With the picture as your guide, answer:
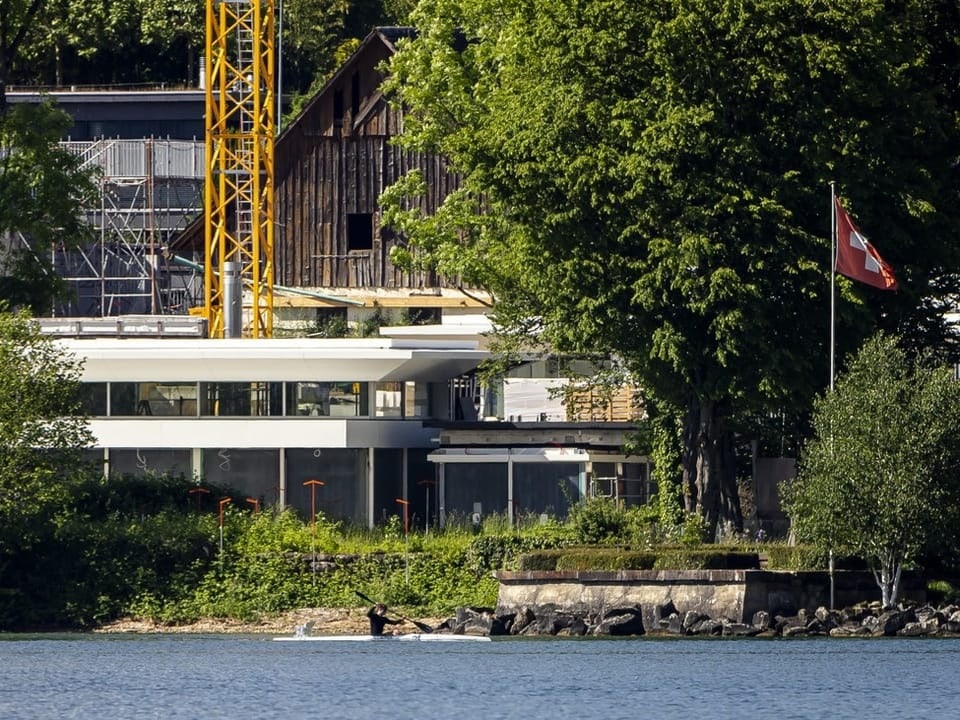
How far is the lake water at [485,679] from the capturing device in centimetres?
4584

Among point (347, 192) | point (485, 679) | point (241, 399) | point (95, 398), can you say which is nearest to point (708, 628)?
point (485, 679)

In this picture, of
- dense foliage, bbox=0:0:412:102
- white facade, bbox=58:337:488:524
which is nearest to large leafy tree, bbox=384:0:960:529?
white facade, bbox=58:337:488:524

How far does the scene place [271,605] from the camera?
65.4 meters

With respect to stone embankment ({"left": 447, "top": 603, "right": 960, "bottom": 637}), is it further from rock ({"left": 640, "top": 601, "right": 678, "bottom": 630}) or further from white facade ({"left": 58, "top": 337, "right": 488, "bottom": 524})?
white facade ({"left": 58, "top": 337, "right": 488, "bottom": 524})

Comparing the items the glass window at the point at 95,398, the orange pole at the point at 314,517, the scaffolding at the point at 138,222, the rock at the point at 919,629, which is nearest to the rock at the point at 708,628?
the rock at the point at 919,629

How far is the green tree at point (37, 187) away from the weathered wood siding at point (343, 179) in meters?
17.9

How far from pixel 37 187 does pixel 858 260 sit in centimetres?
2386

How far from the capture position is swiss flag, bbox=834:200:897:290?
2370 inches

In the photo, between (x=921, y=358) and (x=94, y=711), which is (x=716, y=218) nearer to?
(x=921, y=358)

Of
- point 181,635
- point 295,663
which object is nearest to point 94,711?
point 295,663

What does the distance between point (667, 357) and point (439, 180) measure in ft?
91.3

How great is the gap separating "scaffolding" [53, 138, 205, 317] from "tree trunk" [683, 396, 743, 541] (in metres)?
37.1

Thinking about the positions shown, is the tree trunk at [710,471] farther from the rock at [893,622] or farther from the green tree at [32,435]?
the green tree at [32,435]

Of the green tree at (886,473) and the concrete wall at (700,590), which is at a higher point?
the green tree at (886,473)
